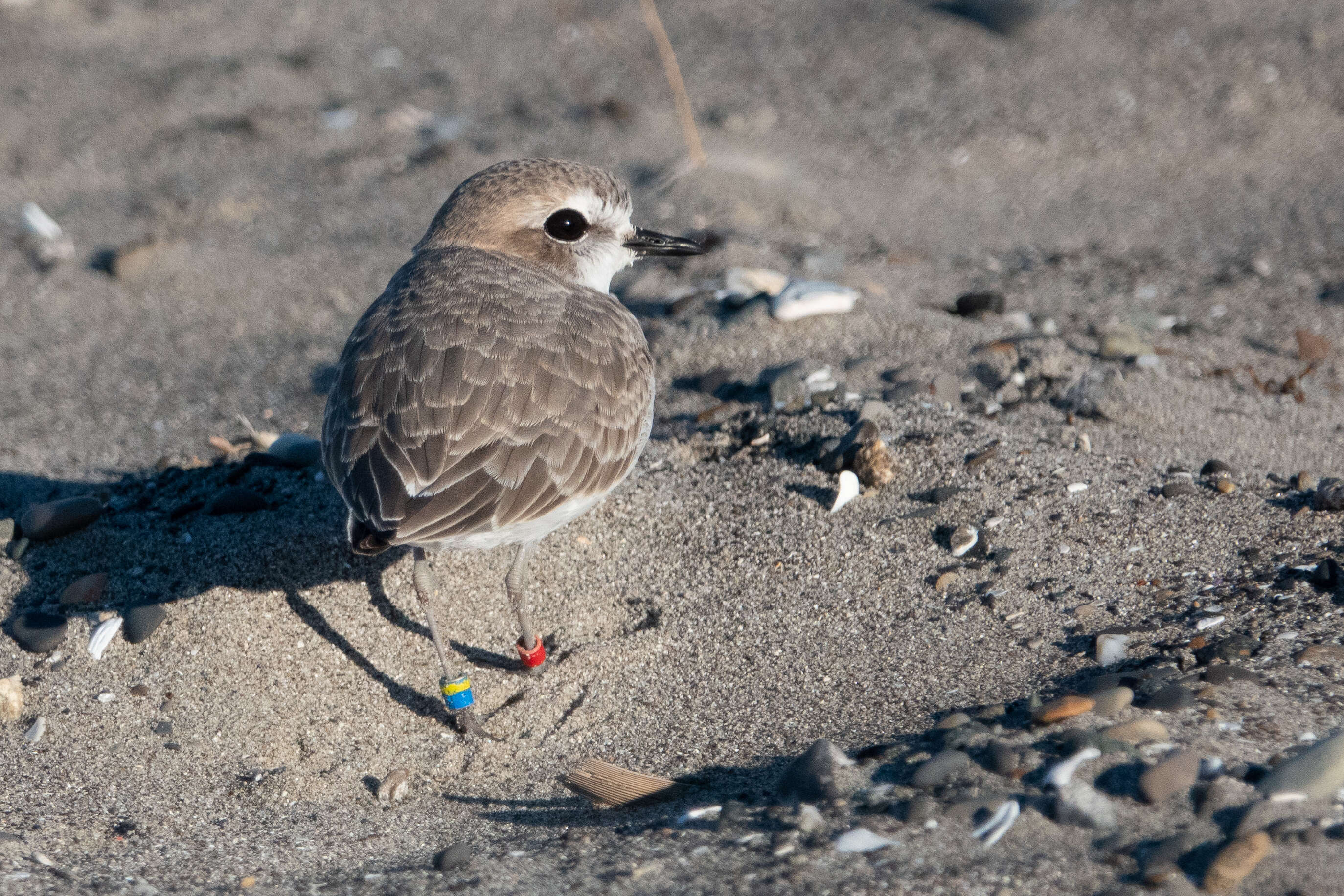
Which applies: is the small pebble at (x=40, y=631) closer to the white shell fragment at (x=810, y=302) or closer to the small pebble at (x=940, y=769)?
the small pebble at (x=940, y=769)

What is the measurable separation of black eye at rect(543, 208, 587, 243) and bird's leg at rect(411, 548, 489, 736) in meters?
1.23

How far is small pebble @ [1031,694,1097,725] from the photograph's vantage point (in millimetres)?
2807

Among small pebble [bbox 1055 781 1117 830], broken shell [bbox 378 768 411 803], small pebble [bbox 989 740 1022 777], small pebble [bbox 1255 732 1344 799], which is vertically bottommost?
broken shell [bbox 378 768 411 803]

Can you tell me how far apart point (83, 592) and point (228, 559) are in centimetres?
46

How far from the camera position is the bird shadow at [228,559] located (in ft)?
12.2

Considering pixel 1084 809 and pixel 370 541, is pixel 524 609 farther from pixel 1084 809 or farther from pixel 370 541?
pixel 1084 809

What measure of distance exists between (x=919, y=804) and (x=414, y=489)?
1505 mm

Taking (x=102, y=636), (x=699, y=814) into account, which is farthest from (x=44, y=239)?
(x=699, y=814)

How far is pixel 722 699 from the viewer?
11.0 ft

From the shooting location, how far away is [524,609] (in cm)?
355

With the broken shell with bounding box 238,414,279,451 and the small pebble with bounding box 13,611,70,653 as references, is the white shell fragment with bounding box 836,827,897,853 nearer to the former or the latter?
the small pebble with bounding box 13,611,70,653

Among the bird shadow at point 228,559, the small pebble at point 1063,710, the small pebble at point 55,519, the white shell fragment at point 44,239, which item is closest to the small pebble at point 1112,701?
the small pebble at point 1063,710

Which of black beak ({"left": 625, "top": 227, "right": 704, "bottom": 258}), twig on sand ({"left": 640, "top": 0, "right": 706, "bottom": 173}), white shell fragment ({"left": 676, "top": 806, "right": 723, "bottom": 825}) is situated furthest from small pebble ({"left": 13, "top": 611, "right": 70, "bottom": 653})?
twig on sand ({"left": 640, "top": 0, "right": 706, "bottom": 173})

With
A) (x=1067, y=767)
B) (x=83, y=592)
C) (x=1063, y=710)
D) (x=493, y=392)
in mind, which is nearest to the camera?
(x=1067, y=767)
